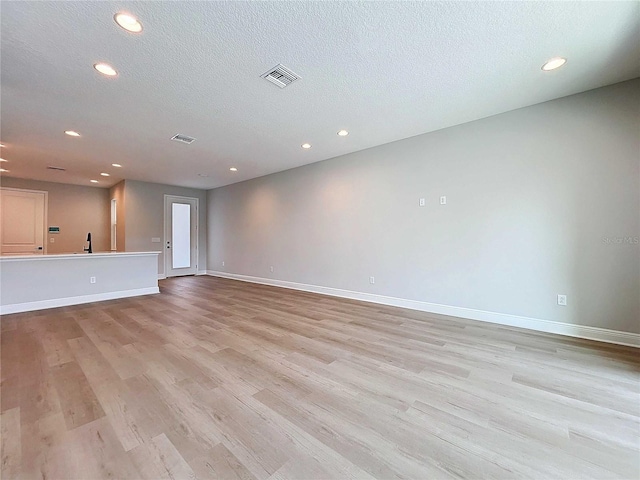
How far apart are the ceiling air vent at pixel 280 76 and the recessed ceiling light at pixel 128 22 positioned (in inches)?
40.8

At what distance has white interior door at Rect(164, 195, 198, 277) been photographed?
8039mm

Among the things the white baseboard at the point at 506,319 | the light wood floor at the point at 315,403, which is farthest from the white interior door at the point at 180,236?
the white baseboard at the point at 506,319

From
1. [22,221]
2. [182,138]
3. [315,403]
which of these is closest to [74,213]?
[22,221]

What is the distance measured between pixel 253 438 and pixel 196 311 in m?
3.18

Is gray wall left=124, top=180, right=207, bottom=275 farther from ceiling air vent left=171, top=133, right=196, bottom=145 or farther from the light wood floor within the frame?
the light wood floor

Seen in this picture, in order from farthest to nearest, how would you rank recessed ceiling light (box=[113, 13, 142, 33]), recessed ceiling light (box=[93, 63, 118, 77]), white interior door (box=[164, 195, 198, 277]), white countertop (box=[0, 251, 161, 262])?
white interior door (box=[164, 195, 198, 277])
white countertop (box=[0, 251, 161, 262])
recessed ceiling light (box=[93, 63, 118, 77])
recessed ceiling light (box=[113, 13, 142, 33])

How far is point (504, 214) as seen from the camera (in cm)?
354

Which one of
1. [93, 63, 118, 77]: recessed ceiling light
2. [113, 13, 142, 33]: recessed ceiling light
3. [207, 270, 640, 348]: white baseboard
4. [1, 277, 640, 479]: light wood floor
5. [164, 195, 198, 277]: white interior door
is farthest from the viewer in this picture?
[164, 195, 198, 277]: white interior door

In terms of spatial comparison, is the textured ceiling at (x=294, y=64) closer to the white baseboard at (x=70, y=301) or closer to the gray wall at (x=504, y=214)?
the gray wall at (x=504, y=214)

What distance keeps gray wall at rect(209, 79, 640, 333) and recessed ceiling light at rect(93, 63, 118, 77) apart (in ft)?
12.2

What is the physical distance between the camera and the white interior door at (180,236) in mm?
8039

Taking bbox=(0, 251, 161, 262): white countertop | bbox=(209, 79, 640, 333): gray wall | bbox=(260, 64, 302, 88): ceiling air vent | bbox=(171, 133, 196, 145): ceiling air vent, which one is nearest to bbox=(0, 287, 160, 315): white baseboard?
bbox=(0, 251, 161, 262): white countertop

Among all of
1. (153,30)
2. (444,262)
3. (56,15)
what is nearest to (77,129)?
(56,15)

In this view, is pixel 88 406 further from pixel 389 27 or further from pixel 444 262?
pixel 444 262
